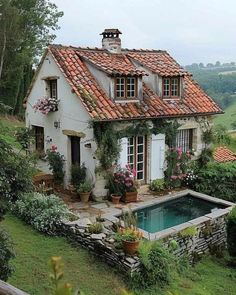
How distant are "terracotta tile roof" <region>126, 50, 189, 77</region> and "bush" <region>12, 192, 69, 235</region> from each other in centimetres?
764

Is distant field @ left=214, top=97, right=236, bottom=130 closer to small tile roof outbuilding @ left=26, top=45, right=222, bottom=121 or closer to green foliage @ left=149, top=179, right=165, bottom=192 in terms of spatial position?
small tile roof outbuilding @ left=26, top=45, right=222, bottom=121

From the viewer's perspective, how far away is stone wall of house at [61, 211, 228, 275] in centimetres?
890

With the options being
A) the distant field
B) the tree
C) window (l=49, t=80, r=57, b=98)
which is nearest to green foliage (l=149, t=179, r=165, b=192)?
window (l=49, t=80, r=57, b=98)

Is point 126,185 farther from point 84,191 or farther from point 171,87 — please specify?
point 171,87

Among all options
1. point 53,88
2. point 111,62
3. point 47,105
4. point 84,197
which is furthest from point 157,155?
point 53,88

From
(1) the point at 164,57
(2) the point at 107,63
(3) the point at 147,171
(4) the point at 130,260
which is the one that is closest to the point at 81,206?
(3) the point at 147,171

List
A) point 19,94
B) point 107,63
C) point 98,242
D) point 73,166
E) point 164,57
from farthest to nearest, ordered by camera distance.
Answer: point 19,94
point 164,57
point 107,63
point 73,166
point 98,242

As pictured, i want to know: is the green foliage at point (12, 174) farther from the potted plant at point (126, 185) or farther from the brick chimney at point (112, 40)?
the brick chimney at point (112, 40)

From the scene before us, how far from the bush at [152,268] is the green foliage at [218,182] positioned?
24.4ft

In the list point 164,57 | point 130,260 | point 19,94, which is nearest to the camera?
point 130,260

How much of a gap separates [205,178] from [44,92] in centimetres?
782

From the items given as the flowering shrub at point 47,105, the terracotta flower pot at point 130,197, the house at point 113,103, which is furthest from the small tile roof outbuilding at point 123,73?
the terracotta flower pot at point 130,197

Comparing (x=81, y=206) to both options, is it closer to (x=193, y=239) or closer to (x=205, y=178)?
(x=193, y=239)

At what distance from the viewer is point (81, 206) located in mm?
13258
